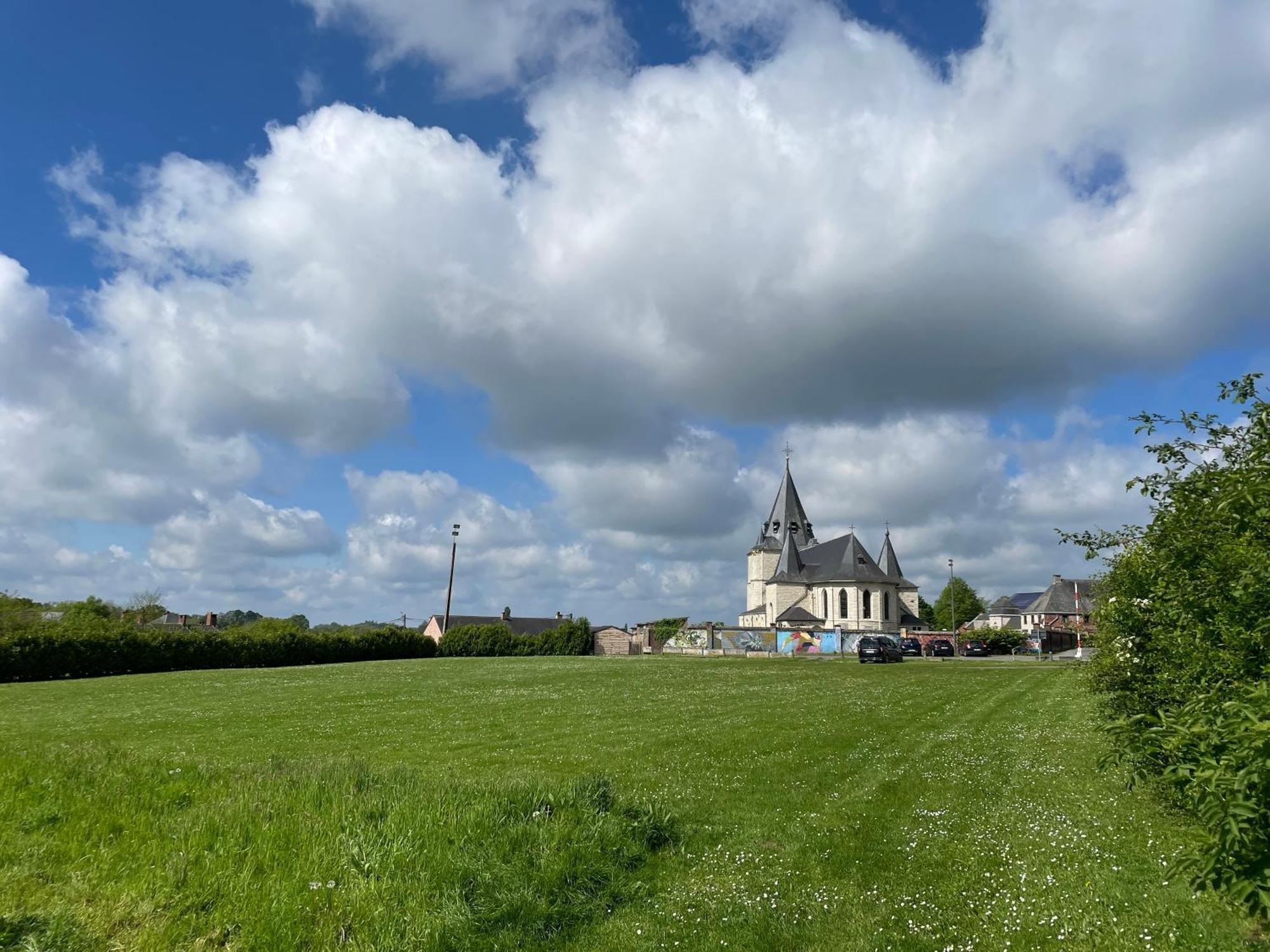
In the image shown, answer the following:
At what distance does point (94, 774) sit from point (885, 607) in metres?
89.2

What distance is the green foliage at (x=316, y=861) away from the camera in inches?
255

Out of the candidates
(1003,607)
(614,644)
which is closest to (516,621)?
(614,644)

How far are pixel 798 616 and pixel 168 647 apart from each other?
2535 inches

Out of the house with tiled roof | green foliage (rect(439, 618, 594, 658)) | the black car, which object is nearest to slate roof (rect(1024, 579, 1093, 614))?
the house with tiled roof

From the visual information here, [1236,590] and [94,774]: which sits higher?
[1236,590]

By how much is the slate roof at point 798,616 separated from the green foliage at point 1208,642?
261 feet

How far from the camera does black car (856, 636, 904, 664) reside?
51.9 meters

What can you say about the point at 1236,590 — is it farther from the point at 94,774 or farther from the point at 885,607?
the point at 885,607

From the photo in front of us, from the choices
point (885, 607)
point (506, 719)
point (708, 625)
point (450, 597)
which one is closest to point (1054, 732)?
point (506, 719)

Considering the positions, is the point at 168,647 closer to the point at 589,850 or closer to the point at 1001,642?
the point at 589,850

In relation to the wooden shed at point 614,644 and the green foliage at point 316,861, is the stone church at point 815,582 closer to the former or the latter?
the wooden shed at point 614,644

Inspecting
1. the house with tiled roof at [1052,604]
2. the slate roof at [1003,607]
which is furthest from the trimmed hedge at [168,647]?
the slate roof at [1003,607]

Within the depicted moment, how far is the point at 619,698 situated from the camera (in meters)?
25.3

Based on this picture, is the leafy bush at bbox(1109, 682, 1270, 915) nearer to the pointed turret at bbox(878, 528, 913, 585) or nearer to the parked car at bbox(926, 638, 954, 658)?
the parked car at bbox(926, 638, 954, 658)
